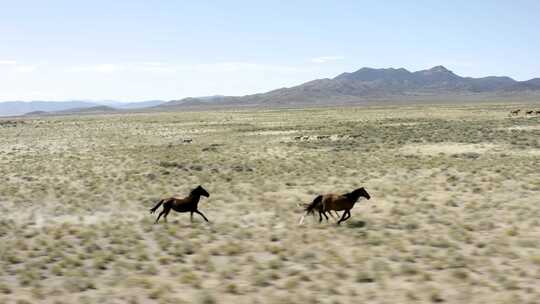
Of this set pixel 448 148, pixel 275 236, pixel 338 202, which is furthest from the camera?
pixel 448 148

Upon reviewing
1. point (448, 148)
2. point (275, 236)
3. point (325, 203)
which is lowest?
point (275, 236)

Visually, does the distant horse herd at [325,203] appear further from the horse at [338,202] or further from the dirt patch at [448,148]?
the dirt patch at [448,148]

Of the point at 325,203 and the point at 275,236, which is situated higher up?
the point at 325,203

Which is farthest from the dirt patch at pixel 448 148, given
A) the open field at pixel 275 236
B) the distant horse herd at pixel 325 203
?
the distant horse herd at pixel 325 203

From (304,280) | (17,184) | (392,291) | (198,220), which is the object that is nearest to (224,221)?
(198,220)

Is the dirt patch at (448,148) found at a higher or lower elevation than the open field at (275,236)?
higher

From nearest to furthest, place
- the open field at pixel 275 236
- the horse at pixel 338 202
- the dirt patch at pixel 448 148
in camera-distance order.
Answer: the open field at pixel 275 236, the horse at pixel 338 202, the dirt patch at pixel 448 148

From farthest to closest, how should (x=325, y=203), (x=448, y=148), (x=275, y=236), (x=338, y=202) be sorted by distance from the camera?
(x=448, y=148) → (x=325, y=203) → (x=338, y=202) → (x=275, y=236)

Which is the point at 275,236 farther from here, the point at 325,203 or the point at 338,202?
the point at 338,202

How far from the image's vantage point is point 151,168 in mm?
28328

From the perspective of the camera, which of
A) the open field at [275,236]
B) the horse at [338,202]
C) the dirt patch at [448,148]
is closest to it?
the open field at [275,236]

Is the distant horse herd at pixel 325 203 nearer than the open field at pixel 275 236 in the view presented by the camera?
No

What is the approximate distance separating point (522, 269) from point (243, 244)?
20.2 ft

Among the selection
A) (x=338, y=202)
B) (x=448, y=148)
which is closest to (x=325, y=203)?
(x=338, y=202)
